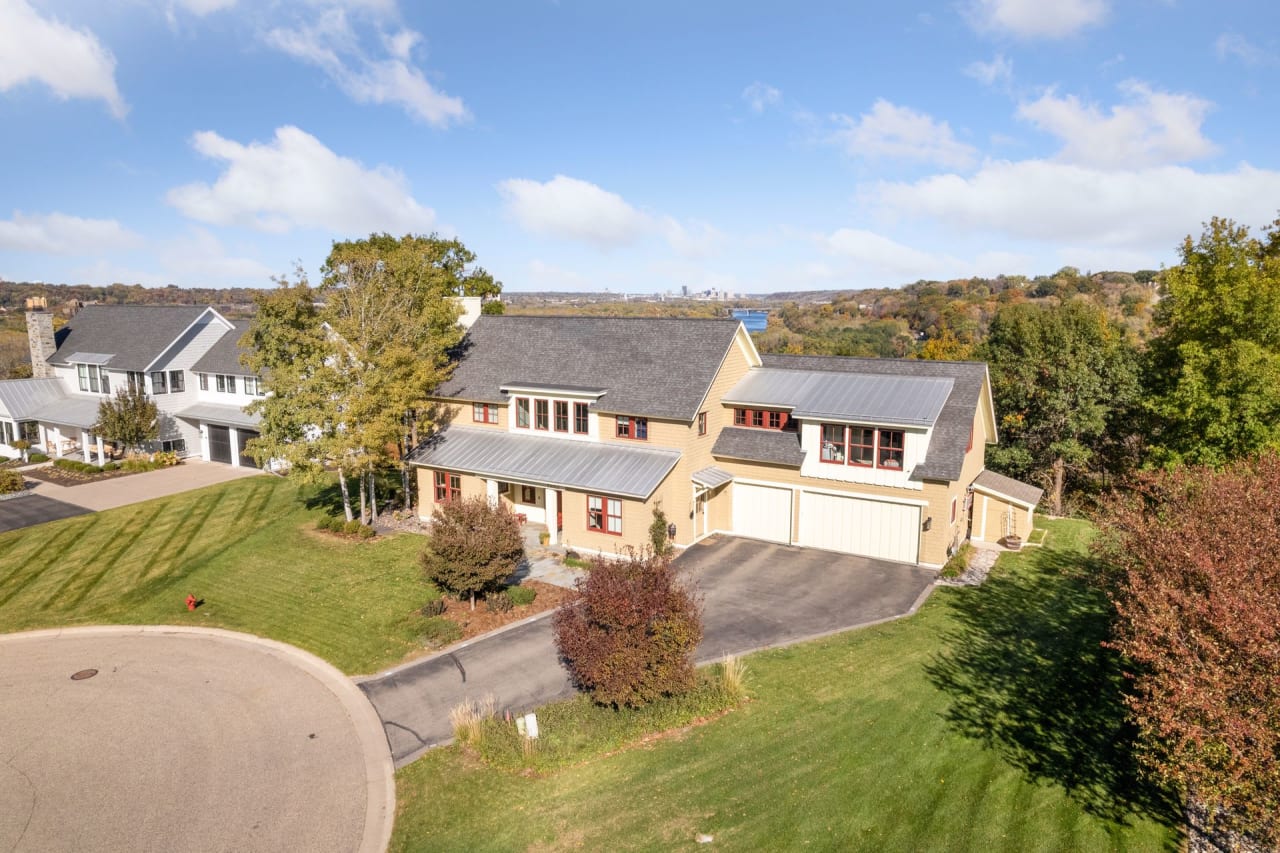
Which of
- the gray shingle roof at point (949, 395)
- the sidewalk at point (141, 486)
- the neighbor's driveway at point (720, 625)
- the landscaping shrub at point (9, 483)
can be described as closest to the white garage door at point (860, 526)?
the neighbor's driveway at point (720, 625)

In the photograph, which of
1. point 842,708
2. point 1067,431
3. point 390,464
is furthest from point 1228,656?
point 1067,431

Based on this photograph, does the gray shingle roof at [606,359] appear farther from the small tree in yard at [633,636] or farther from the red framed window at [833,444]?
the small tree in yard at [633,636]

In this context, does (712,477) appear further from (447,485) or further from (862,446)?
(447,485)

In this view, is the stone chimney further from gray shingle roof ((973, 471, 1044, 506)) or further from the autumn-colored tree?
the autumn-colored tree

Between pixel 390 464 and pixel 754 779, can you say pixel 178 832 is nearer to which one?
pixel 754 779

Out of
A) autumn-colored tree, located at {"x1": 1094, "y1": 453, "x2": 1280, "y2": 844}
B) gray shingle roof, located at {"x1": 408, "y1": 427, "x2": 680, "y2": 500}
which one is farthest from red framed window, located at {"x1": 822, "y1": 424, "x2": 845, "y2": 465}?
autumn-colored tree, located at {"x1": 1094, "y1": 453, "x2": 1280, "y2": 844}

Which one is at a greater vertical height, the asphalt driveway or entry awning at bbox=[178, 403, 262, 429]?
entry awning at bbox=[178, 403, 262, 429]
